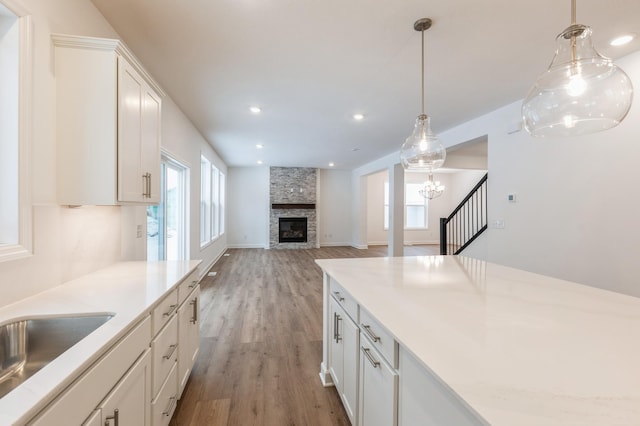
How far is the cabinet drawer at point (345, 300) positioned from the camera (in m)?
1.60

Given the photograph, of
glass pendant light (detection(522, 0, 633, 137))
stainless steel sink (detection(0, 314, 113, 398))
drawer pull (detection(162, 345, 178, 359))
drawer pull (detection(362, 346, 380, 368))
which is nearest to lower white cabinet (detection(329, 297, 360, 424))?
drawer pull (detection(362, 346, 380, 368))

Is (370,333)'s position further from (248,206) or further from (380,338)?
(248,206)

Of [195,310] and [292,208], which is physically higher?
[292,208]

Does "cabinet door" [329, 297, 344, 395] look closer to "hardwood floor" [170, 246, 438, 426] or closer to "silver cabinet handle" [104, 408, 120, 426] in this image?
"hardwood floor" [170, 246, 438, 426]

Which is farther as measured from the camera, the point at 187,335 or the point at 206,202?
the point at 206,202

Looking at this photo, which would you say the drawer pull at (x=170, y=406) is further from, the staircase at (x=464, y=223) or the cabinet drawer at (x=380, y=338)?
the staircase at (x=464, y=223)

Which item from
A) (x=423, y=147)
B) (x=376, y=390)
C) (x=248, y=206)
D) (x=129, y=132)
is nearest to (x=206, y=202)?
(x=248, y=206)

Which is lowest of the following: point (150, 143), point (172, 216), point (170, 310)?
point (170, 310)

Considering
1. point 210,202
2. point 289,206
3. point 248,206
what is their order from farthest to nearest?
1. point 248,206
2. point 289,206
3. point 210,202

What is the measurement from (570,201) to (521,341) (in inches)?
113

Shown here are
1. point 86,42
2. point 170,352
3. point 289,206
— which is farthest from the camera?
point 289,206

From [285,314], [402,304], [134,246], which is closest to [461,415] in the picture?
[402,304]

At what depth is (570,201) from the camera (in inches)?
117

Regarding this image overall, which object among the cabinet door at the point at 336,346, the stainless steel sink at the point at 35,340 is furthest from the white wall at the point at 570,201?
the stainless steel sink at the point at 35,340
